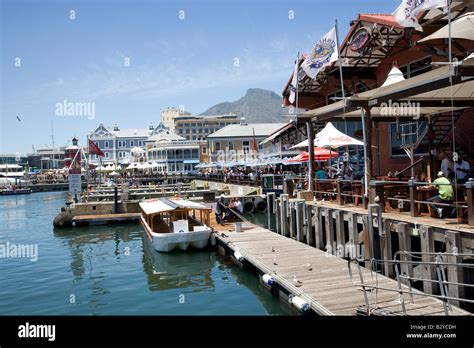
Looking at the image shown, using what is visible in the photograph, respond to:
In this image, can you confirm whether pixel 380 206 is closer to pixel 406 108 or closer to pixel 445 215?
pixel 445 215

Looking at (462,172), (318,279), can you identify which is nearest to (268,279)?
(318,279)

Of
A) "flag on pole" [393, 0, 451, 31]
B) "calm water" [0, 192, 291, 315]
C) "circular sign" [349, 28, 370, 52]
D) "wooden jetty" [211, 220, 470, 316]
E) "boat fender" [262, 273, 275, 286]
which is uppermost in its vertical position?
"circular sign" [349, 28, 370, 52]

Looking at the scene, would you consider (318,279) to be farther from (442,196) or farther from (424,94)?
(424,94)

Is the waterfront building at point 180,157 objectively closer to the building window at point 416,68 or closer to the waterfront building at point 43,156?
the building window at point 416,68

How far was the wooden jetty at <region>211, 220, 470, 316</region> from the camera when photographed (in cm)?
1040

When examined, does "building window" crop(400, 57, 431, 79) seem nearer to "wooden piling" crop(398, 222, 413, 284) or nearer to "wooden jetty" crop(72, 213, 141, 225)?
"wooden piling" crop(398, 222, 413, 284)

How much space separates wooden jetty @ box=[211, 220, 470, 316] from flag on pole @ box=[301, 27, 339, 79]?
742 centimetres

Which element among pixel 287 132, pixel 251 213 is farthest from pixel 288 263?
pixel 287 132

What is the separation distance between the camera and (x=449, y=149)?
65.9 feet

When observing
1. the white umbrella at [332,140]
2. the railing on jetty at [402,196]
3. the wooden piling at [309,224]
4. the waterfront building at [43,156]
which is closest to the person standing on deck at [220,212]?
the railing on jetty at [402,196]

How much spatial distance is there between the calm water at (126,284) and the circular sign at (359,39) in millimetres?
14158

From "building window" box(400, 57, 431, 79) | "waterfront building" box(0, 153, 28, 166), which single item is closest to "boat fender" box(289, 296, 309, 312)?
"building window" box(400, 57, 431, 79)

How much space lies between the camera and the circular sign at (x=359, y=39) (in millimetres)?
24984
